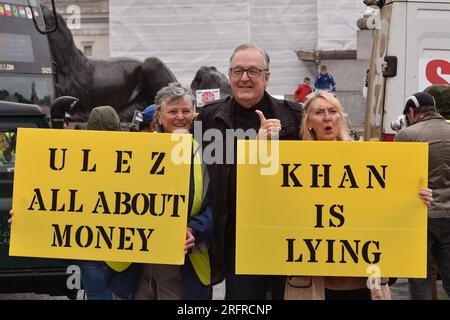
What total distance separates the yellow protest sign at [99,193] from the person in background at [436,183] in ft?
A: 6.85

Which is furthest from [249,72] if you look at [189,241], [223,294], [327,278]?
[223,294]

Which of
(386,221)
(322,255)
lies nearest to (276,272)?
(322,255)

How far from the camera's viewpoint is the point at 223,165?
17.7 feet

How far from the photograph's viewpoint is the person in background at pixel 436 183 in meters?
6.92

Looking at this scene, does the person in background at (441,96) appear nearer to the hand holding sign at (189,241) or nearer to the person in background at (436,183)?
the person in background at (436,183)

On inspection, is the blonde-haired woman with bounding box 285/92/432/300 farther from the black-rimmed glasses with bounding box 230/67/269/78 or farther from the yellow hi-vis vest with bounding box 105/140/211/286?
the yellow hi-vis vest with bounding box 105/140/211/286

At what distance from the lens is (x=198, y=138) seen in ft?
18.2

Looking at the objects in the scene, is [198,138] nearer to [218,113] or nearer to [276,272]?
[218,113]

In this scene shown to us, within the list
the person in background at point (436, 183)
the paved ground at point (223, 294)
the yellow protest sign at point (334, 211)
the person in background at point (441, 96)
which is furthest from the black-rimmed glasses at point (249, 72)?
the paved ground at point (223, 294)

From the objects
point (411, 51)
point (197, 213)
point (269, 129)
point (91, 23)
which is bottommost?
point (197, 213)

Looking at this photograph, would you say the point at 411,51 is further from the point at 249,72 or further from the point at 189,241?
the point at 189,241

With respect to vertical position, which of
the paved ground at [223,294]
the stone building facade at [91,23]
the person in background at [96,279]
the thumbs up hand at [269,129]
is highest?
the stone building facade at [91,23]

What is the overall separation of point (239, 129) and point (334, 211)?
0.61m

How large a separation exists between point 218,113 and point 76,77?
49.0ft
